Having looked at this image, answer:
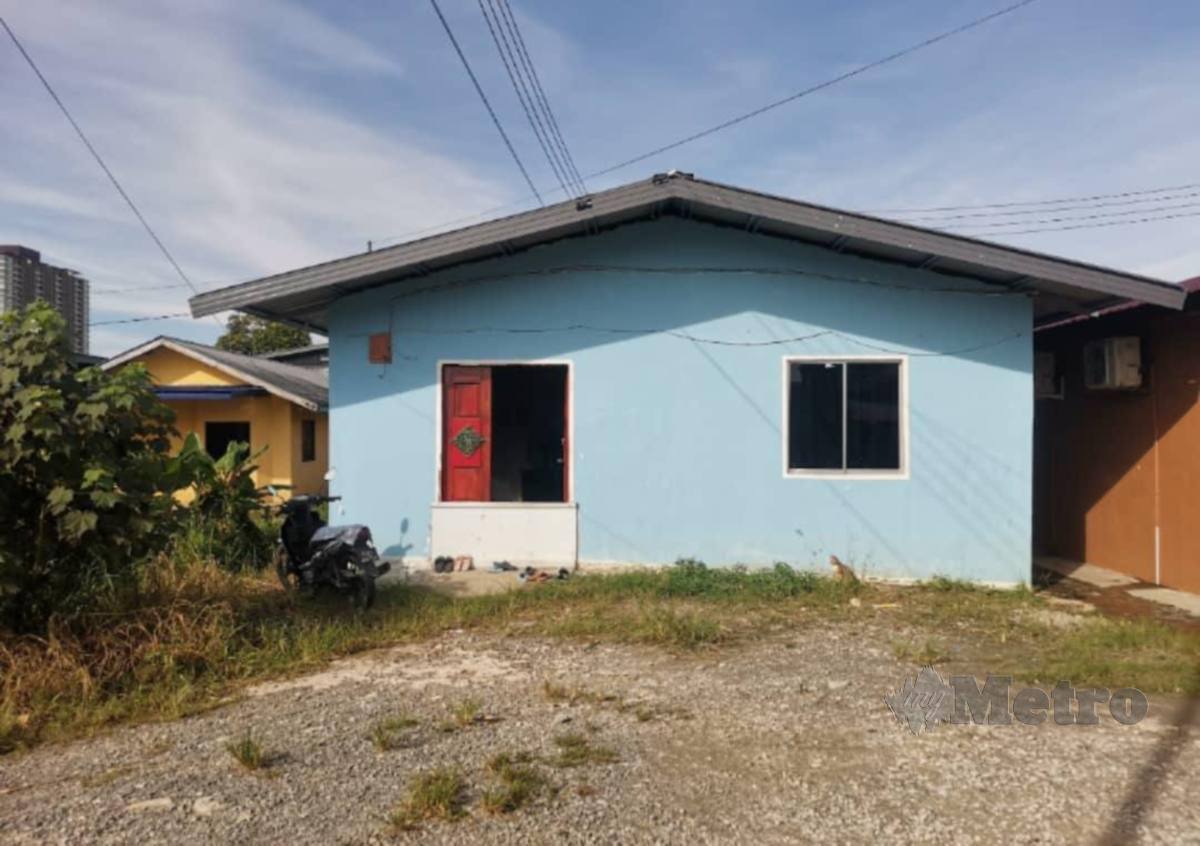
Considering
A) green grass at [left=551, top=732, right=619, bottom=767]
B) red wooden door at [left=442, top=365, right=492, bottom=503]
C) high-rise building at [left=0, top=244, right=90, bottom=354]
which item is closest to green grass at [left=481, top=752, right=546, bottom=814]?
green grass at [left=551, top=732, right=619, bottom=767]

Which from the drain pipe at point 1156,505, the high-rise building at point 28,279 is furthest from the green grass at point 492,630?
the high-rise building at point 28,279

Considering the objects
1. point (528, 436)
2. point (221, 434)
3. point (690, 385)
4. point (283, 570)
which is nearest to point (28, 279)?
point (221, 434)

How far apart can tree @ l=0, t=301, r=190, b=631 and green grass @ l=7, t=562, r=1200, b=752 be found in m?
0.28

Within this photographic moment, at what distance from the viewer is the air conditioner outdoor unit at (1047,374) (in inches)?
391

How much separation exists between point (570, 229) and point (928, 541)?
194 inches

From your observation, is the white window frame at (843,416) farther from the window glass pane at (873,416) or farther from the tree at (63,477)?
the tree at (63,477)

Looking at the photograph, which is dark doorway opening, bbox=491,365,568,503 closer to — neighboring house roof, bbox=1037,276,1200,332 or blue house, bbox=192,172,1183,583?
blue house, bbox=192,172,1183,583

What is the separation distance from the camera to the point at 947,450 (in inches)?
314

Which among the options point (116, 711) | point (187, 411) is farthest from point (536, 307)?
point (187, 411)

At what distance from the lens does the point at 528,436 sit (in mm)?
13469

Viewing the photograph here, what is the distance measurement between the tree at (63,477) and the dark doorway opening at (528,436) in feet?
23.9

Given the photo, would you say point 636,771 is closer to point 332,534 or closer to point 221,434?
point 332,534

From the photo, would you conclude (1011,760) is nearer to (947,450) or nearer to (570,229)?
(947,450)

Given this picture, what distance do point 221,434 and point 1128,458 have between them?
1321 centimetres
